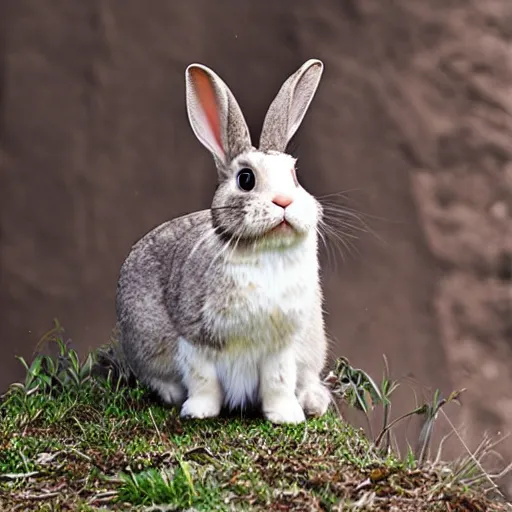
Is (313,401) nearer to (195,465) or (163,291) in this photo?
(163,291)

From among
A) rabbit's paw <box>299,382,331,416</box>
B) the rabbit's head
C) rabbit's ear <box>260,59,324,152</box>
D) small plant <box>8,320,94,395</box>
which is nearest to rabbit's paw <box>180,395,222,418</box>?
rabbit's paw <box>299,382,331,416</box>

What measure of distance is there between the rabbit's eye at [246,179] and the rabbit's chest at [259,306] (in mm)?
202

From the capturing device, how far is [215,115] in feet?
8.25

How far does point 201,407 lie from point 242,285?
359 millimetres

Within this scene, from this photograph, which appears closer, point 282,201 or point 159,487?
point 159,487

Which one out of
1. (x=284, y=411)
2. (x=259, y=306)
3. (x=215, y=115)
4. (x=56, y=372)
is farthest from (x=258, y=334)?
(x=56, y=372)

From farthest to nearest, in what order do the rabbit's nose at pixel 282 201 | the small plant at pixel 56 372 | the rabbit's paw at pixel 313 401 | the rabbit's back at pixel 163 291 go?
1. the small plant at pixel 56 372
2. the rabbit's paw at pixel 313 401
3. the rabbit's back at pixel 163 291
4. the rabbit's nose at pixel 282 201

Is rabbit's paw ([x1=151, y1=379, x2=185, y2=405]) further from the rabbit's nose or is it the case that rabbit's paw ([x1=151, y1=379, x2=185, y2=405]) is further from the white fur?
the rabbit's nose

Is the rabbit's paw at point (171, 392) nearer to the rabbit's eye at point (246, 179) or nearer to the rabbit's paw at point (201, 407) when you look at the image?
the rabbit's paw at point (201, 407)

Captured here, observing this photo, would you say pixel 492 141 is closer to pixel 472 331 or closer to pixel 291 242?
pixel 472 331

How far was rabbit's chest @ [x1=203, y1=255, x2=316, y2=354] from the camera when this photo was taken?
242 centimetres

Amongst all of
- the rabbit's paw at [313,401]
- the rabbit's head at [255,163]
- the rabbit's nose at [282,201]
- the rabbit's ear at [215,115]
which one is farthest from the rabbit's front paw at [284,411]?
the rabbit's ear at [215,115]

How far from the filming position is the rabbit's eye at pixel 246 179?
239 centimetres

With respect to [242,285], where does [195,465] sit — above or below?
below
